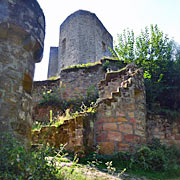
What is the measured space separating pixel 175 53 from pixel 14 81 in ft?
28.4

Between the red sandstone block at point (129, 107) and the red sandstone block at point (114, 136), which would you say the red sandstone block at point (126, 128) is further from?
the red sandstone block at point (129, 107)

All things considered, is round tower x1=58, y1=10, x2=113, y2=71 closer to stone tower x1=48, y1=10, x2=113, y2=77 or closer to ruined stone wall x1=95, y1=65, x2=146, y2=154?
stone tower x1=48, y1=10, x2=113, y2=77

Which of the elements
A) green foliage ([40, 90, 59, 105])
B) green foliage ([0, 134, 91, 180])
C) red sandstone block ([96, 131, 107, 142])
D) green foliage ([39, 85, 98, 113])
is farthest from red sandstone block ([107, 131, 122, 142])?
green foliage ([40, 90, 59, 105])

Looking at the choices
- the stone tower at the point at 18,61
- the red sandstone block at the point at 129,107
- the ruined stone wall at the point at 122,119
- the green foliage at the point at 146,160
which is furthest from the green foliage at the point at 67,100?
the stone tower at the point at 18,61

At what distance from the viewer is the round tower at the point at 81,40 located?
1747 cm

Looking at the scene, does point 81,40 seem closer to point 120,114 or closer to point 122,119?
point 120,114

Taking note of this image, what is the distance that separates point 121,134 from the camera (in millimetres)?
5859

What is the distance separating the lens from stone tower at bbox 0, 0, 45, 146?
3.80 metres

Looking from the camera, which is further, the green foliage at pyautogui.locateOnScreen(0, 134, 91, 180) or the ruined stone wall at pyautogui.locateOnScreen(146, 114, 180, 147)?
the ruined stone wall at pyautogui.locateOnScreen(146, 114, 180, 147)

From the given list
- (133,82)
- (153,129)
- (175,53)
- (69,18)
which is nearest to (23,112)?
(133,82)

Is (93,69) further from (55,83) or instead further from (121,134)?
(121,134)

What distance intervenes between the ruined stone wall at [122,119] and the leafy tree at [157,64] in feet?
4.91

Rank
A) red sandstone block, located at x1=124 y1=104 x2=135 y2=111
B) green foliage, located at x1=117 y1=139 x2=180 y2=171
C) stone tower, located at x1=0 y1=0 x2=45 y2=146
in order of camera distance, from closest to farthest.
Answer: stone tower, located at x1=0 y1=0 x2=45 y2=146 < green foliage, located at x1=117 y1=139 x2=180 y2=171 < red sandstone block, located at x1=124 y1=104 x2=135 y2=111

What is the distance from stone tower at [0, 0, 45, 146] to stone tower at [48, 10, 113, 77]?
12.6 meters
